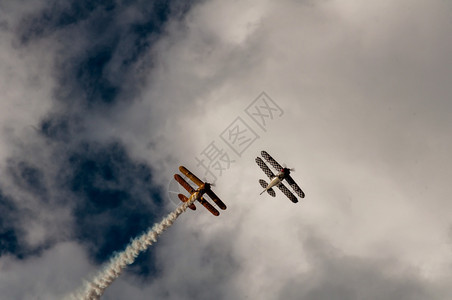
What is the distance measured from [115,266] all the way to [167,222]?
1768 centimetres

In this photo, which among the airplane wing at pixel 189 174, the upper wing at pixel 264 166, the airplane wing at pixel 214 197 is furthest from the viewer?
the upper wing at pixel 264 166

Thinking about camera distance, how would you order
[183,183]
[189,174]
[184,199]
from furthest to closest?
[184,199], [183,183], [189,174]

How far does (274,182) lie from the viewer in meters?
103

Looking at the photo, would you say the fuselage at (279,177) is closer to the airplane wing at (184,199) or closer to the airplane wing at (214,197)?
the airplane wing at (214,197)

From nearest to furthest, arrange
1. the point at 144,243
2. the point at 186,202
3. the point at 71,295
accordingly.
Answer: the point at 71,295
the point at 144,243
the point at 186,202

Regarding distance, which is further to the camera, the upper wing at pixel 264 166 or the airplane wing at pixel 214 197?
the upper wing at pixel 264 166

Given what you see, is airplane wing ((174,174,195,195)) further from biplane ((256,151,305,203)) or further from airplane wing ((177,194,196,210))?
biplane ((256,151,305,203))

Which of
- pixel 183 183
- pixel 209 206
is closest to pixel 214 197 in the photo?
pixel 209 206

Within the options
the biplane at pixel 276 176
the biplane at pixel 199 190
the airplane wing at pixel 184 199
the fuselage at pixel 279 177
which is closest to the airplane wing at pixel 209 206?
the biplane at pixel 199 190

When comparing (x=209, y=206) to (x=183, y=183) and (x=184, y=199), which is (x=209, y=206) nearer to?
(x=184, y=199)

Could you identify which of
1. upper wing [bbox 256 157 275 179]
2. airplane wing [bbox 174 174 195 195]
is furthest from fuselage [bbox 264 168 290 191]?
airplane wing [bbox 174 174 195 195]

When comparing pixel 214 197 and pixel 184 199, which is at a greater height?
pixel 184 199

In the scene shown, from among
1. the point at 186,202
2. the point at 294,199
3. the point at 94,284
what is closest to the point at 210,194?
the point at 186,202

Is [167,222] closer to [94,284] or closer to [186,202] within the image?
[186,202]
